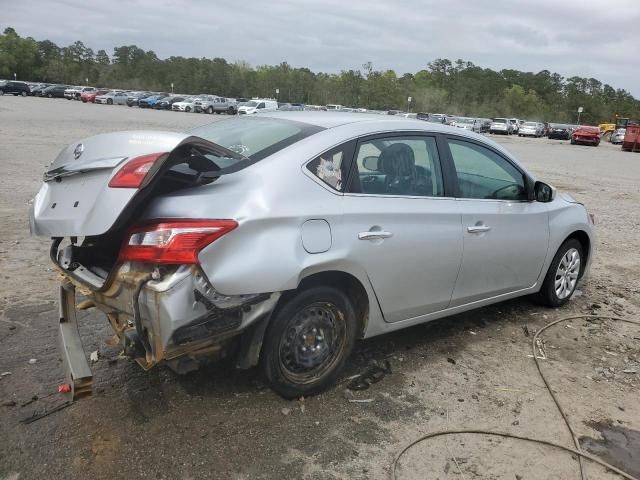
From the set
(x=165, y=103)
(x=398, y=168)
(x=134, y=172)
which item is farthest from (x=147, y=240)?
(x=165, y=103)

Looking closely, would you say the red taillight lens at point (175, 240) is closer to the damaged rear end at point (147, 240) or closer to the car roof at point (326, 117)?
the damaged rear end at point (147, 240)

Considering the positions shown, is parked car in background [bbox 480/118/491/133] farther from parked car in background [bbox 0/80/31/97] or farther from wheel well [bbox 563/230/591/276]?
parked car in background [bbox 0/80/31/97]

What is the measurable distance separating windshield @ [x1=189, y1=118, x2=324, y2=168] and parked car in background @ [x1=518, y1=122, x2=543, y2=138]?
55559 millimetres

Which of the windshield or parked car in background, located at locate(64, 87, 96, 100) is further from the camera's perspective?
parked car in background, located at locate(64, 87, 96, 100)

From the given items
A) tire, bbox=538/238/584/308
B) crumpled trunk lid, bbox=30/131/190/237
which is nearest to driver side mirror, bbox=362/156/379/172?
crumpled trunk lid, bbox=30/131/190/237

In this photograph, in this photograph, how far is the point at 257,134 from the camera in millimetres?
3758

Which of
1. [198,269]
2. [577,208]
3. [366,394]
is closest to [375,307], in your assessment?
[366,394]

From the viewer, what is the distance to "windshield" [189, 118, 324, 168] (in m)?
3.33

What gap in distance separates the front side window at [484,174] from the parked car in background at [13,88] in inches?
2823

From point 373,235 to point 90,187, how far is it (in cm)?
166

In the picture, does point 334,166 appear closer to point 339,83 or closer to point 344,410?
point 344,410

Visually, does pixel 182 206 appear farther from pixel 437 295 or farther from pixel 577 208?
pixel 577 208

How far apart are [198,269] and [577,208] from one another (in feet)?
13.4

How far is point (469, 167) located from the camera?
4.41 metres
